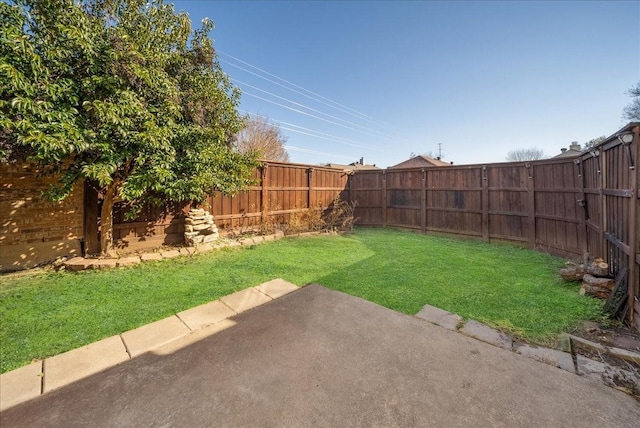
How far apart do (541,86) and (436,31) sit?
3936 millimetres

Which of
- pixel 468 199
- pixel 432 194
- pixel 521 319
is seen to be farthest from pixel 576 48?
pixel 521 319

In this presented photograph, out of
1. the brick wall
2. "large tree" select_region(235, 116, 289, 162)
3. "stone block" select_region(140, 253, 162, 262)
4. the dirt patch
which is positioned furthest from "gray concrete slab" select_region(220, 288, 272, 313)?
"large tree" select_region(235, 116, 289, 162)

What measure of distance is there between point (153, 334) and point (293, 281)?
5.96ft

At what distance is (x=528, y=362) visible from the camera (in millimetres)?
2020

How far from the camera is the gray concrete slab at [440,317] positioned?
2.59 meters

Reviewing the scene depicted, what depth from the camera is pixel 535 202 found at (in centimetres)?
590

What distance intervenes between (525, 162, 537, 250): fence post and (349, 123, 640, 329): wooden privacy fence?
0.02m

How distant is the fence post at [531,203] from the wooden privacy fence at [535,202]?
0.02 meters

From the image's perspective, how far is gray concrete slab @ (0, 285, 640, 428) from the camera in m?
1.49

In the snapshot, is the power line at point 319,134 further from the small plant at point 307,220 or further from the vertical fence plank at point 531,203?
the vertical fence plank at point 531,203

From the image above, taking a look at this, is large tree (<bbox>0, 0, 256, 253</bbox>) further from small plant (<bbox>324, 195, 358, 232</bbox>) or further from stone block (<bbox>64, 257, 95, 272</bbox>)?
small plant (<bbox>324, 195, 358, 232</bbox>)

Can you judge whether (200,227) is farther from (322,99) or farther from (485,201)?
(322,99)

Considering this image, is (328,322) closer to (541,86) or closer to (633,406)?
(633,406)

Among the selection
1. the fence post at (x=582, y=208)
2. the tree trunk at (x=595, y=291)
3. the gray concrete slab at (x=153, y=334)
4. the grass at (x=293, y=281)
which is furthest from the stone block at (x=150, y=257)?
the fence post at (x=582, y=208)
